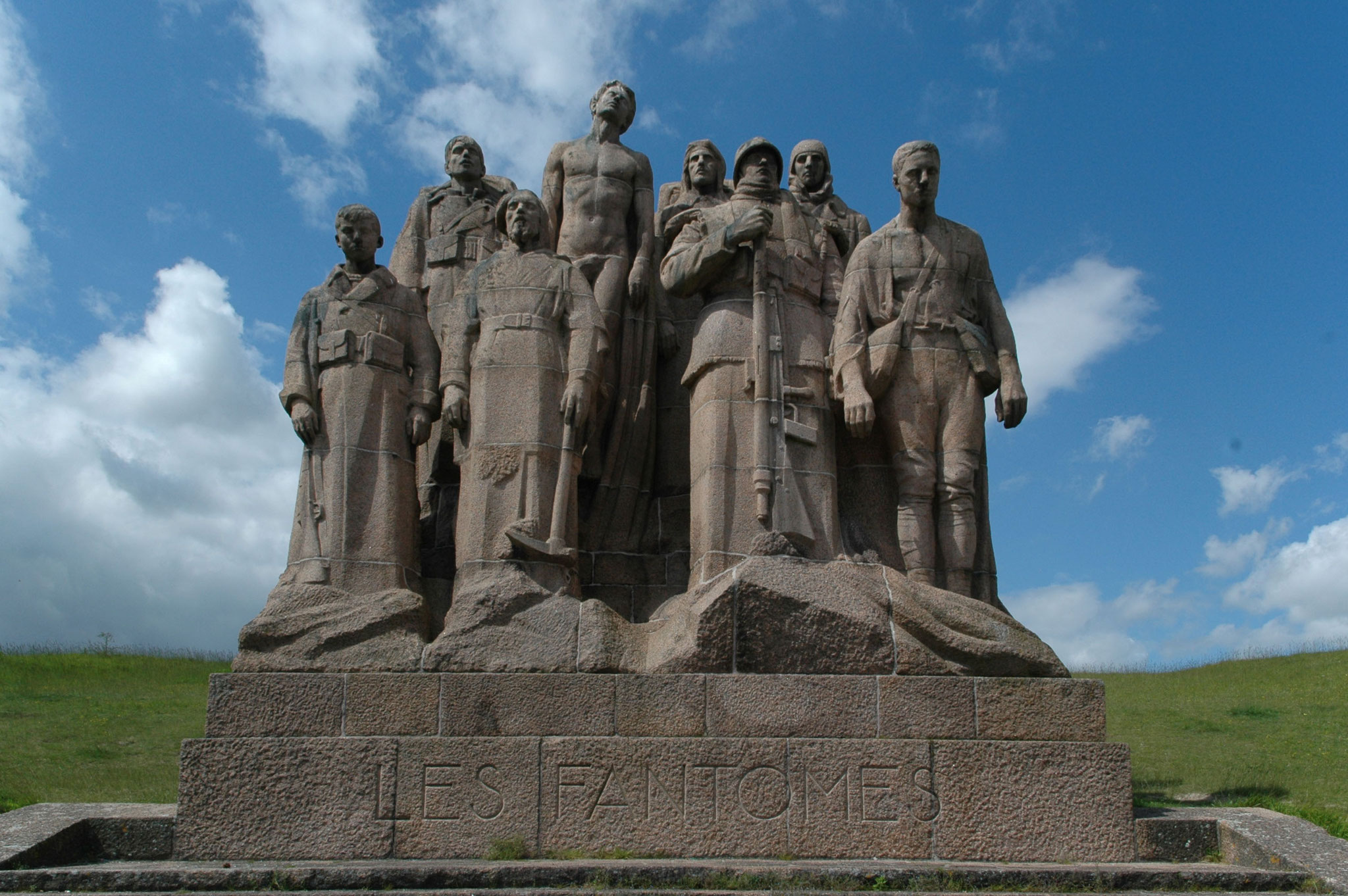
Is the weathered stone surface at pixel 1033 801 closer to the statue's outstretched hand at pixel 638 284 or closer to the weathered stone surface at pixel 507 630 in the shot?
the weathered stone surface at pixel 507 630

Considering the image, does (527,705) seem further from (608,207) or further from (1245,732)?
(1245,732)

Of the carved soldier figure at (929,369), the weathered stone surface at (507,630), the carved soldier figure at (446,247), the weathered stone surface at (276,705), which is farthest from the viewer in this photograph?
the carved soldier figure at (446,247)

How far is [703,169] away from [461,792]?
560cm

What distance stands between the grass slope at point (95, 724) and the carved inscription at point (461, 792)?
3.62 m

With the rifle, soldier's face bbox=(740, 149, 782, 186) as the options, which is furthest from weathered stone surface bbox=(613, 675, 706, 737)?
soldier's face bbox=(740, 149, 782, 186)

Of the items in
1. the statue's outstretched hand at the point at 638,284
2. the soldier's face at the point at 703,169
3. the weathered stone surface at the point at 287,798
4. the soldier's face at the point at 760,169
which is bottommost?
the weathered stone surface at the point at 287,798

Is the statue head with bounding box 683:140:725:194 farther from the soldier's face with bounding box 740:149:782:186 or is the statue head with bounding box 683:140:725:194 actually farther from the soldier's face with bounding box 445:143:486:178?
the soldier's face with bounding box 445:143:486:178

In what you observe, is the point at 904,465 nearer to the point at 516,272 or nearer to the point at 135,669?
the point at 516,272

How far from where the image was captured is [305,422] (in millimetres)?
8945

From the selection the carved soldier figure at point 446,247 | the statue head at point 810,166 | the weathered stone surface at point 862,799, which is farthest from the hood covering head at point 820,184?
→ the weathered stone surface at point 862,799

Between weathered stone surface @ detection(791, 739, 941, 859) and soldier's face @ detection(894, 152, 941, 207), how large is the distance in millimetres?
4295

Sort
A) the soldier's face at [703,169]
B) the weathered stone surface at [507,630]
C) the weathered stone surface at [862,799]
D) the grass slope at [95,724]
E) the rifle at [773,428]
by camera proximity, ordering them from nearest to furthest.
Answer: the weathered stone surface at [862,799], the weathered stone surface at [507,630], the rifle at [773,428], the soldier's face at [703,169], the grass slope at [95,724]

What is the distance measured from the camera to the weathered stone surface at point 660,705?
7.40 m

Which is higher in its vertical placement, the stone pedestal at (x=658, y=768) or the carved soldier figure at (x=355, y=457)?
the carved soldier figure at (x=355, y=457)
